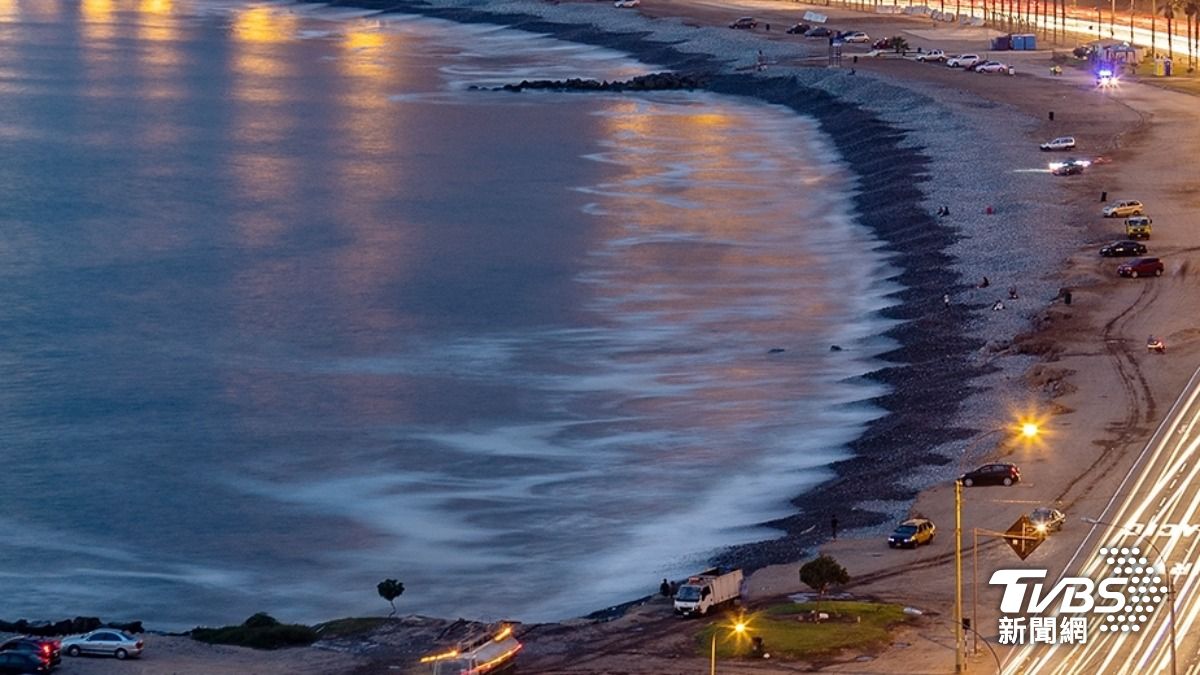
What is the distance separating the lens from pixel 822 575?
138 feet

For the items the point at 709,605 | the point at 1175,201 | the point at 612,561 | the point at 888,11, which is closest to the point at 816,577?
the point at 709,605

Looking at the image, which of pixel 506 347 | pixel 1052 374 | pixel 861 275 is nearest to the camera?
pixel 1052 374

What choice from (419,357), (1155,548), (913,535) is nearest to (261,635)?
(913,535)

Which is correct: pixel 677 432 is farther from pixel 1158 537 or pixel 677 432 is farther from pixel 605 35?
pixel 605 35

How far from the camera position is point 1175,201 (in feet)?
294

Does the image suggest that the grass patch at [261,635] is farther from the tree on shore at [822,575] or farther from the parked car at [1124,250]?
the parked car at [1124,250]

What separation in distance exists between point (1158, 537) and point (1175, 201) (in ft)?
159

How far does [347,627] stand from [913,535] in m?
12.5

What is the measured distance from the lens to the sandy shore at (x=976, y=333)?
143ft

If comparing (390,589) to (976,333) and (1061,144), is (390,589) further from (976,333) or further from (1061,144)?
(1061,144)

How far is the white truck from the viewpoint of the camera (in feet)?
141

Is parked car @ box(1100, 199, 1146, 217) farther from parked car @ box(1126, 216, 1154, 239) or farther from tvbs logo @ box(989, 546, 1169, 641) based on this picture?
tvbs logo @ box(989, 546, 1169, 641)

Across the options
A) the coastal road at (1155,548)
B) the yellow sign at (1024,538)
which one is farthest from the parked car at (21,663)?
the yellow sign at (1024,538)

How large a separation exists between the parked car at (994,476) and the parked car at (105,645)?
1996 centimetres
